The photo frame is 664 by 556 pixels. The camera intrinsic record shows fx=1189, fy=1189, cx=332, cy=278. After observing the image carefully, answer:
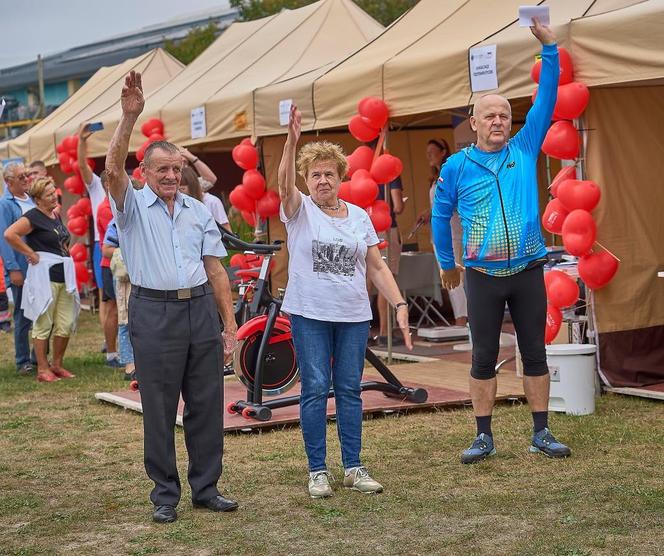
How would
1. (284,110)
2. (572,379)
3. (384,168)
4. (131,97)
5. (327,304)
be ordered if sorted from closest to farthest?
(131,97) < (327,304) < (572,379) < (384,168) < (284,110)

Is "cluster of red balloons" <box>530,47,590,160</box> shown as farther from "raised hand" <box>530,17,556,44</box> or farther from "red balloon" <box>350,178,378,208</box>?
"red balloon" <box>350,178,378,208</box>

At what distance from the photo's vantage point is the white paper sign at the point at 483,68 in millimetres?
8616

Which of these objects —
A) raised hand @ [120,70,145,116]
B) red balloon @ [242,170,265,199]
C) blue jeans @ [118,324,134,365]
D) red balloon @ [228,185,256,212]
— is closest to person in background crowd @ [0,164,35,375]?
blue jeans @ [118,324,134,365]

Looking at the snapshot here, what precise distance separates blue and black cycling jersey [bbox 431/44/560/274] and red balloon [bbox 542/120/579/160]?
1.53 metres

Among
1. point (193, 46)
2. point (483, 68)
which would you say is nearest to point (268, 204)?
point (483, 68)

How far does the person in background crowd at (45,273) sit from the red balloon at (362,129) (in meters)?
2.84

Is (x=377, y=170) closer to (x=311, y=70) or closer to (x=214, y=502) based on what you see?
(x=311, y=70)

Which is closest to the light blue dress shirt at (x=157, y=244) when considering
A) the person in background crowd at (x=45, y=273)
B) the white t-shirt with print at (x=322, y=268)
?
the white t-shirt with print at (x=322, y=268)

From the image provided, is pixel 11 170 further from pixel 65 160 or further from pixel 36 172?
pixel 65 160

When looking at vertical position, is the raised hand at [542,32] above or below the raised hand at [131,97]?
above

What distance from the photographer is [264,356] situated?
7.86 m

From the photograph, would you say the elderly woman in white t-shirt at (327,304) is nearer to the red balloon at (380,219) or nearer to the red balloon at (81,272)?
the red balloon at (380,219)

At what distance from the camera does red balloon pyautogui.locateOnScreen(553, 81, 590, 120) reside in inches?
307

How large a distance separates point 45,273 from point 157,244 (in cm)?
555
